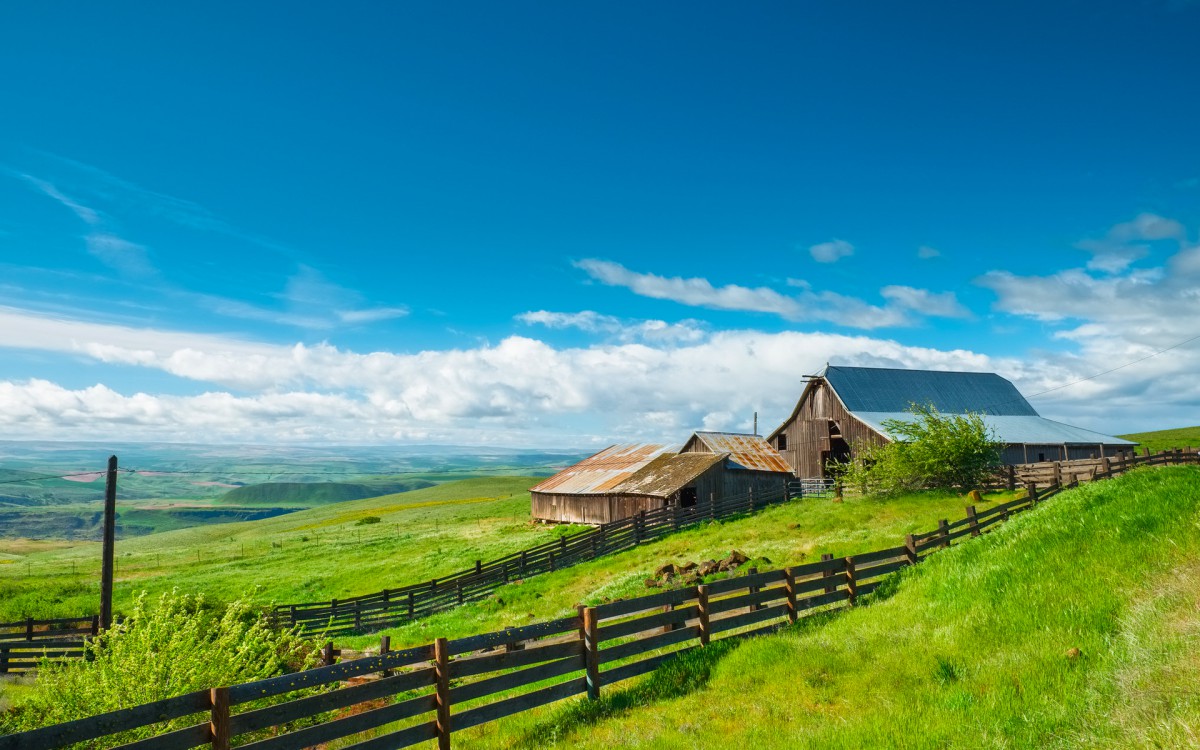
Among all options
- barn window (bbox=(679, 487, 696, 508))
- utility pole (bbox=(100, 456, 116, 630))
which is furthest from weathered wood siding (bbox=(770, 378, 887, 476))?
utility pole (bbox=(100, 456, 116, 630))

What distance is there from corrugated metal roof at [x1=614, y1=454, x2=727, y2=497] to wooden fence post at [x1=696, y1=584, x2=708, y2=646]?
1347 inches

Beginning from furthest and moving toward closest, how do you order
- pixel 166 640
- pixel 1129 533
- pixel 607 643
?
pixel 607 643 → pixel 1129 533 → pixel 166 640

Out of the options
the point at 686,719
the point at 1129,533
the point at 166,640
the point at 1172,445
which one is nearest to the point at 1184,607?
the point at 1129,533

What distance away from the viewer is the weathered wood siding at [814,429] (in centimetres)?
4991

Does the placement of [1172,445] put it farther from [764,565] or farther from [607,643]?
[607,643]

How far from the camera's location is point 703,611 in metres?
11.7

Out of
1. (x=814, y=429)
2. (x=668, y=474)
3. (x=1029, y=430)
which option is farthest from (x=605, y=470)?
(x=1029, y=430)

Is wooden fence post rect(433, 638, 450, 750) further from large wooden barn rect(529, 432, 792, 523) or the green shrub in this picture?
large wooden barn rect(529, 432, 792, 523)

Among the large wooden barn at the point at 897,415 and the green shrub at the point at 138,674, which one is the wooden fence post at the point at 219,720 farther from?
the large wooden barn at the point at 897,415

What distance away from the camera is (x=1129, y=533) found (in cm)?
1362

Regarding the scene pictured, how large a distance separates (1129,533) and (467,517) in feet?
216

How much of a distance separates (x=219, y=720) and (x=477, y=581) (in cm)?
2530

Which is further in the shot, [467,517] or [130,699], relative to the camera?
[467,517]

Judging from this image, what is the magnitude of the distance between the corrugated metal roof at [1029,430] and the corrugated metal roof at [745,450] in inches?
304
